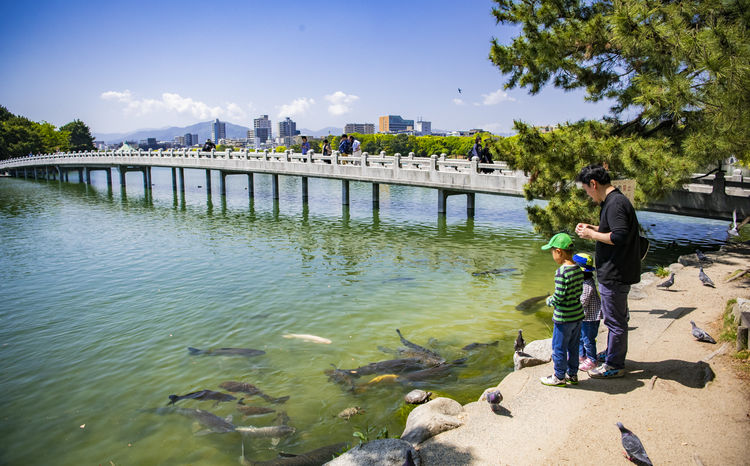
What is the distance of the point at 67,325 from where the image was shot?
999 cm

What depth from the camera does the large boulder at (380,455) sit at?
416 cm

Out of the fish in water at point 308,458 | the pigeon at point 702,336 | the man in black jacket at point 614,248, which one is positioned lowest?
the fish in water at point 308,458

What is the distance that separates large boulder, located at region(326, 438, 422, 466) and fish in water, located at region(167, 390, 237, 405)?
2.94 meters

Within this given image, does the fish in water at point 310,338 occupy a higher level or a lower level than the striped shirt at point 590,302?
lower

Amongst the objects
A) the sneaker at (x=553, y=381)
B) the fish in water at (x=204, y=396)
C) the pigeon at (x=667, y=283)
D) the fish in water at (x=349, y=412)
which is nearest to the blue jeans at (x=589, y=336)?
the sneaker at (x=553, y=381)

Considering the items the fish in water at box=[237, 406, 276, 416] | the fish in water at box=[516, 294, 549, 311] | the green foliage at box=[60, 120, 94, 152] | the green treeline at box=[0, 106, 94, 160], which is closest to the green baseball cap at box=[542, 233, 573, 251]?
the fish in water at box=[237, 406, 276, 416]

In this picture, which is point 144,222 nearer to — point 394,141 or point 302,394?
point 302,394

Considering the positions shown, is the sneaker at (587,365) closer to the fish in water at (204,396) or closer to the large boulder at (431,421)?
the large boulder at (431,421)

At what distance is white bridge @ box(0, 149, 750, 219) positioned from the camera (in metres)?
14.0

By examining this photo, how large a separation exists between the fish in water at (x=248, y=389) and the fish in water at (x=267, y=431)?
30.3 inches

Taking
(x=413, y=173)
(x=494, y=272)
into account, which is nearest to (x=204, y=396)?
(x=494, y=272)

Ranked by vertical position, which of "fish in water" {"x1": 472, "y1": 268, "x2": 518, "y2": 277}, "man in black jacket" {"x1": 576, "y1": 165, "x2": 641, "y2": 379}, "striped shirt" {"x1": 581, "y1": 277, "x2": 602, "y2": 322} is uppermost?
Answer: "man in black jacket" {"x1": 576, "y1": 165, "x2": 641, "y2": 379}

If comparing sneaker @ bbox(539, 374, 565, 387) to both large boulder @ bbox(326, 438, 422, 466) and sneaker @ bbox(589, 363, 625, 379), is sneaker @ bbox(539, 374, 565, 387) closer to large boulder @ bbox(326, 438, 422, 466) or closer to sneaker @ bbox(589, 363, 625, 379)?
sneaker @ bbox(589, 363, 625, 379)

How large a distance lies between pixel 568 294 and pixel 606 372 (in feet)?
3.61
